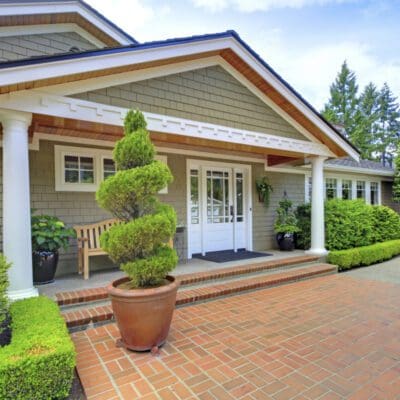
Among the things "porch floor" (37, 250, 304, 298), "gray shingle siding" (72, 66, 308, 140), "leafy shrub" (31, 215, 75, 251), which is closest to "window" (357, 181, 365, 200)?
"porch floor" (37, 250, 304, 298)

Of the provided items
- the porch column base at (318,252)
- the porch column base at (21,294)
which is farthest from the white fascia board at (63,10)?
the porch column base at (318,252)

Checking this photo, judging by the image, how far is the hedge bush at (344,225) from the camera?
729 centimetres

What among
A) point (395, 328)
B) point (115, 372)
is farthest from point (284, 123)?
point (115, 372)

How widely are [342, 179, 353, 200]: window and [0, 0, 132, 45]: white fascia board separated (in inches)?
361

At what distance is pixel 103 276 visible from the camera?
191 inches

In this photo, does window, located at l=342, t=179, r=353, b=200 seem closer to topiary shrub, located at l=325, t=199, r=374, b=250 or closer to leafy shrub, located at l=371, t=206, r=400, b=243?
leafy shrub, located at l=371, t=206, r=400, b=243

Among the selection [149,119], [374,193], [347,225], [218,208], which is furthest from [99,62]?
[374,193]

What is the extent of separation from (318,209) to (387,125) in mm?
29057

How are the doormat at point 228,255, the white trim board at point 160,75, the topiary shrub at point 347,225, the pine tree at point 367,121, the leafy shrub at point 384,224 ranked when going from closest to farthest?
the white trim board at point 160,75, the doormat at point 228,255, the topiary shrub at point 347,225, the leafy shrub at point 384,224, the pine tree at point 367,121

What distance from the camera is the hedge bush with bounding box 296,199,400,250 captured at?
729 cm

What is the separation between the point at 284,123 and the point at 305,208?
10.1 feet

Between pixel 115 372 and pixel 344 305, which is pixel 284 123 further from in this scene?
pixel 115 372

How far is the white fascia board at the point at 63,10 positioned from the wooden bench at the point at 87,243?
4.09 metres

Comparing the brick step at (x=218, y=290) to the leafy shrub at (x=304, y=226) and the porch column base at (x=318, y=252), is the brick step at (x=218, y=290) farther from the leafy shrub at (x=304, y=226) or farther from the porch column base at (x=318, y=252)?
the leafy shrub at (x=304, y=226)
